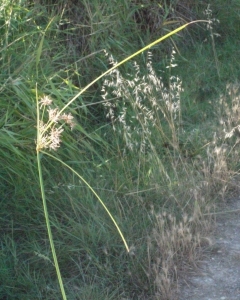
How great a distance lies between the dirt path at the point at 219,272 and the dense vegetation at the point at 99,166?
7 centimetres

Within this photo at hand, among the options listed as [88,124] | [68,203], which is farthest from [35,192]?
[88,124]

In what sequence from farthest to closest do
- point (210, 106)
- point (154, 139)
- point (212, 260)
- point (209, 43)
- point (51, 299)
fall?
point (209, 43)
point (210, 106)
point (154, 139)
point (212, 260)
point (51, 299)

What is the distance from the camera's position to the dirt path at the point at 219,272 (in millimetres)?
3473

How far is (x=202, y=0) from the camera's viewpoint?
646 centimetres

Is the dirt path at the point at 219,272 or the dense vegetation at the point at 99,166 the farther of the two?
the dense vegetation at the point at 99,166

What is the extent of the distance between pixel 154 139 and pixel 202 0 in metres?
2.32

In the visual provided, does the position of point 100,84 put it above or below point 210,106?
above

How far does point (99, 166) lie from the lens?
14.1 ft

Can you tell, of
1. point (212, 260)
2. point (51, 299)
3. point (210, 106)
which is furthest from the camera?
point (210, 106)

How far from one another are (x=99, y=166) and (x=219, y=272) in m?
1.05

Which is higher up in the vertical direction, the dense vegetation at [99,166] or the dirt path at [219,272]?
the dense vegetation at [99,166]

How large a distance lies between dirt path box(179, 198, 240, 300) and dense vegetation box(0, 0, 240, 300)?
0.24ft

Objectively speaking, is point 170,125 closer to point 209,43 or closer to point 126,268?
point 126,268

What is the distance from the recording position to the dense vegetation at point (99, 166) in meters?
3.59
